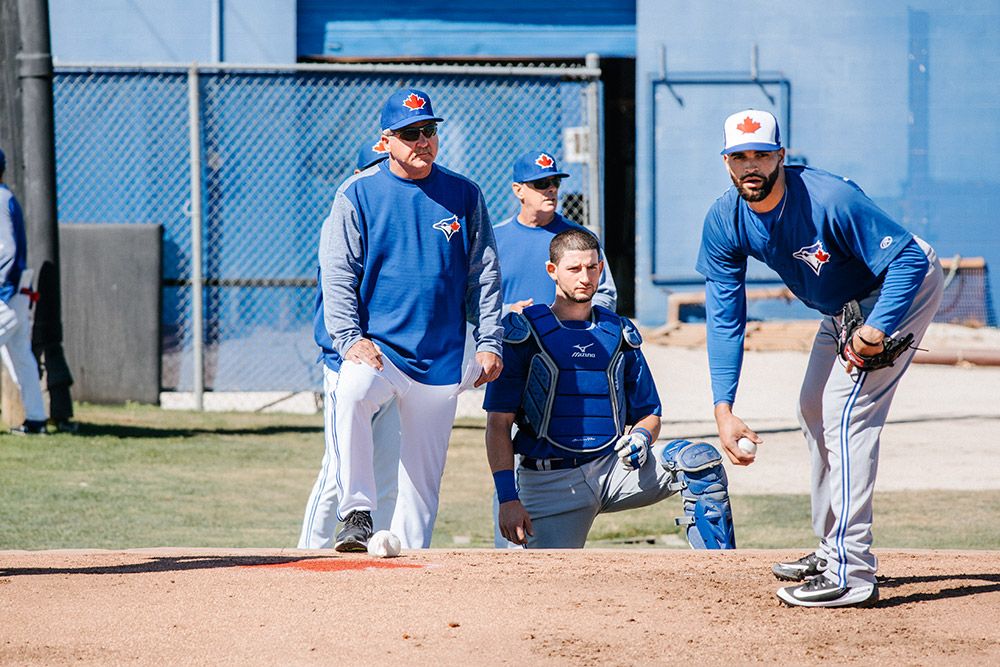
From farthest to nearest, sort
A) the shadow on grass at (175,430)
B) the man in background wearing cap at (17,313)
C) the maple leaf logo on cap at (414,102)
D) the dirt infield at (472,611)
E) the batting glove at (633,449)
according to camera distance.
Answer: the shadow on grass at (175,430) → the man in background wearing cap at (17,313) → the maple leaf logo on cap at (414,102) → the batting glove at (633,449) → the dirt infield at (472,611)

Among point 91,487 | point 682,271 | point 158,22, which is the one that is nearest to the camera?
point 91,487

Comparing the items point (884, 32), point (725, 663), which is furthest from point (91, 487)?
point (884, 32)

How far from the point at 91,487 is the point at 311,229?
5.60 metres

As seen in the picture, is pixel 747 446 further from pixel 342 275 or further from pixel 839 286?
pixel 342 275

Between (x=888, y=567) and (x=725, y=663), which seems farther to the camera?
(x=888, y=567)

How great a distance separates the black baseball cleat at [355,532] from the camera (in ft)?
15.4

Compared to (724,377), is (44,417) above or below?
below

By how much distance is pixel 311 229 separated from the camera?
41.4ft

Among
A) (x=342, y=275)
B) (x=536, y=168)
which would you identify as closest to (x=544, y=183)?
(x=536, y=168)

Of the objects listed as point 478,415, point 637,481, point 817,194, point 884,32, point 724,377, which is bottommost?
point 478,415

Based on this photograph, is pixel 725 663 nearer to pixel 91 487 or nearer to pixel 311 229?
pixel 91 487

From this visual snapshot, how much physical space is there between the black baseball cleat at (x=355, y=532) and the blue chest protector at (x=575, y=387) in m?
0.81

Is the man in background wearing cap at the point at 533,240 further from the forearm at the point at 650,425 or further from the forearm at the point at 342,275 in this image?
the forearm at the point at 342,275

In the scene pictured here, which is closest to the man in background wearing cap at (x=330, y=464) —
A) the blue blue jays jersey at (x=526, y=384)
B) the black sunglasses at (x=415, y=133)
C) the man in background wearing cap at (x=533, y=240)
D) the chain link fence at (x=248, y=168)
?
the black sunglasses at (x=415, y=133)
